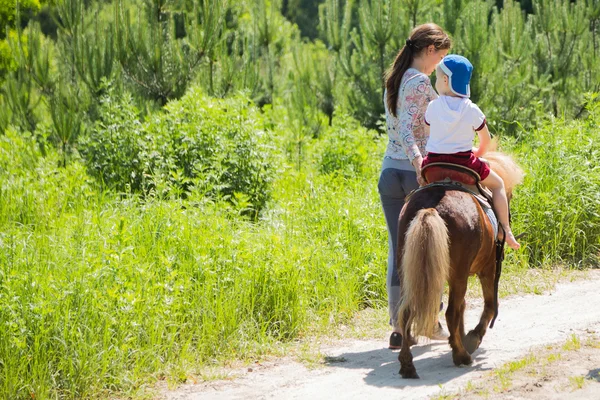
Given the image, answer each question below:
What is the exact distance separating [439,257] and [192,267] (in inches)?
83.9

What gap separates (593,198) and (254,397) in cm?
462

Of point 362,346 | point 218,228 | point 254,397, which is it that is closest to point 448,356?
point 362,346

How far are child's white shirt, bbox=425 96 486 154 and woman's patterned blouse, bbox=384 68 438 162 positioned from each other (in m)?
0.23

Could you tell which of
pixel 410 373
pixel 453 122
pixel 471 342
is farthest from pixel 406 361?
pixel 453 122

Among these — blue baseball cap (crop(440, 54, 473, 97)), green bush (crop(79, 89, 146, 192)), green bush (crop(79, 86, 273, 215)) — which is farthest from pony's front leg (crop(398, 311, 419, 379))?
green bush (crop(79, 89, 146, 192))

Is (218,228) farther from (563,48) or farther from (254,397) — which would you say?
(563,48)

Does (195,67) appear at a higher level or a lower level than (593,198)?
higher

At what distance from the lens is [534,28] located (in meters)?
13.6

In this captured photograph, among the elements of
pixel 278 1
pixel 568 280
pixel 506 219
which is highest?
pixel 278 1

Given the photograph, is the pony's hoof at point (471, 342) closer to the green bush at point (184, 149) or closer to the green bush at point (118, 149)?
the green bush at point (184, 149)

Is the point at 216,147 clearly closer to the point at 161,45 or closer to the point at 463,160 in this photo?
the point at 161,45

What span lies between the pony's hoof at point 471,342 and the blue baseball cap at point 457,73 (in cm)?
157

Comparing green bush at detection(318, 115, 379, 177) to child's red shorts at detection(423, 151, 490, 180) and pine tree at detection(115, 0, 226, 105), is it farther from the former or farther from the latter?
child's red shorts at detection(423, 151, 490, 180)

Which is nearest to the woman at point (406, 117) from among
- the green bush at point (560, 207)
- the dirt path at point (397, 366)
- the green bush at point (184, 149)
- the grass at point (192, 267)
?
the dirt path at point (397, 366)
